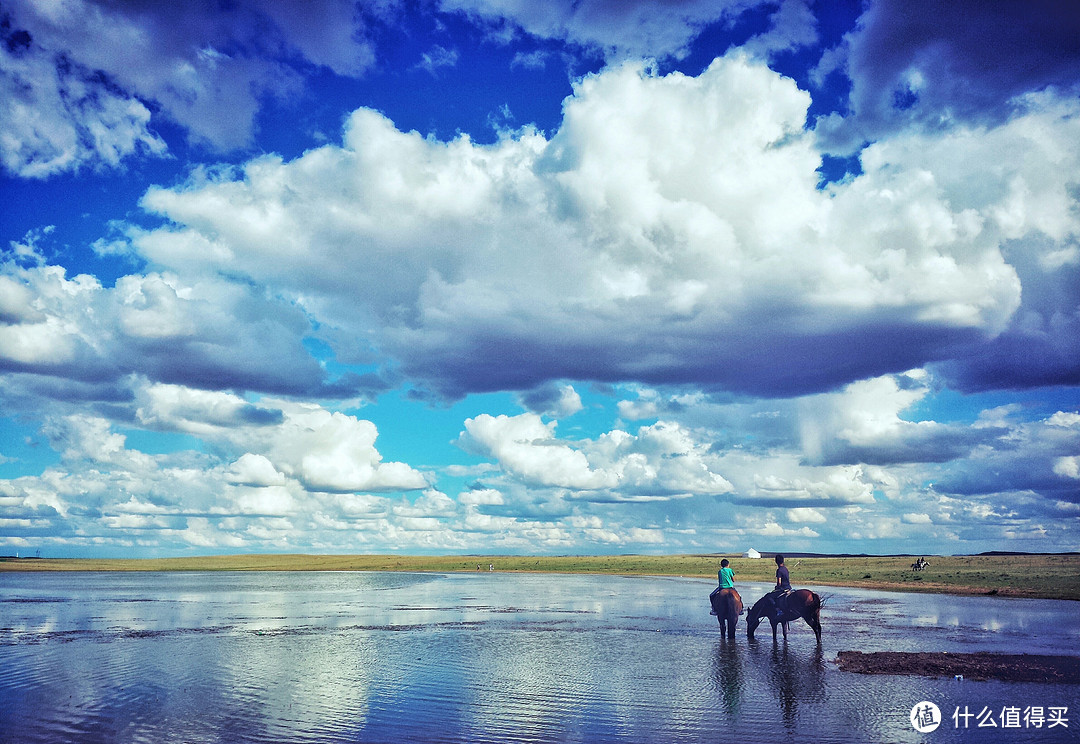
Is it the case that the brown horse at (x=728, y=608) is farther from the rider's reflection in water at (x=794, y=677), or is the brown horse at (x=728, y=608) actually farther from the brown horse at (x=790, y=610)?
the rider's reflection in water at (x=794, y=677)

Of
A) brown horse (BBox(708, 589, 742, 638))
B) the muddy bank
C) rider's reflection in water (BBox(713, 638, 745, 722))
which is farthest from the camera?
brown horse (BBox(708, 589, 742, 638))

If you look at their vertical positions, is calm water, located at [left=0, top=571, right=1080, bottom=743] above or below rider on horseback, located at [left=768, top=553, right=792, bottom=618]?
below

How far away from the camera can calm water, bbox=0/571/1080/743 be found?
1512cm

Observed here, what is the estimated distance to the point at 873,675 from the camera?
20531mm

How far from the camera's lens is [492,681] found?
808 inches

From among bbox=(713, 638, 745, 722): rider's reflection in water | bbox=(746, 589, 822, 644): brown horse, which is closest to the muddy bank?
bbox=(746, 589, 822, 644): brown horse

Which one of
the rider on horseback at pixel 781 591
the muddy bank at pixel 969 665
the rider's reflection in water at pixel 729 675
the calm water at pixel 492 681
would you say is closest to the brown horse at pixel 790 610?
the rider on horseback at pixel 781 591

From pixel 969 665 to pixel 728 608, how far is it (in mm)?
9517

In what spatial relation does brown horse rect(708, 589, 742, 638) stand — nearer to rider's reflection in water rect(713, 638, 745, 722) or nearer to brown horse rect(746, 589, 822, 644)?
brown horse rect(746, 589, 822, 644)

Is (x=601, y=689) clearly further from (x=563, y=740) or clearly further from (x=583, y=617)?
(x=583, y=617)

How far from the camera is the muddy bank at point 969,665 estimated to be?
2030cm

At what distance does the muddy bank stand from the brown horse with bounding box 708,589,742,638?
215 inches

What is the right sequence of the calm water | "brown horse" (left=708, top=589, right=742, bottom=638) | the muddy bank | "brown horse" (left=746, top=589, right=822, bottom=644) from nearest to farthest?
1. the calm water
2. the muddy bank
3. "brown horse" (left=746, top=589, right=822, bottom=644)
4. "brown horse" (left=708, top=589, right=742, bottom=638)

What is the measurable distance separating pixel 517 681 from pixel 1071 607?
138ft
